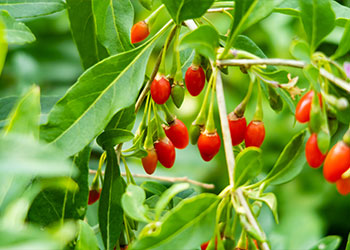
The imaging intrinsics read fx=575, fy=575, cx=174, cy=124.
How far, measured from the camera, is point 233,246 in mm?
888

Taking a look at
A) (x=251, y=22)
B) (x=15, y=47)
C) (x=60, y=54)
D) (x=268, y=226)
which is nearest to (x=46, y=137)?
(x=251, y=22)

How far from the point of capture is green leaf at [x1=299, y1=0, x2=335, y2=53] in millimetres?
869

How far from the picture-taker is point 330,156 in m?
0.86

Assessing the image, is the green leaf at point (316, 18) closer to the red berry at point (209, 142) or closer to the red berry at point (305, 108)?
the red berry at point (305, 108)

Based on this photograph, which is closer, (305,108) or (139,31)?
(305,108)

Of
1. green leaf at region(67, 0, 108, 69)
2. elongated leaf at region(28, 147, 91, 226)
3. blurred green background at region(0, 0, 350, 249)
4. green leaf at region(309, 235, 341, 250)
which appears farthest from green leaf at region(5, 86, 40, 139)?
blurred green background at region(0, 0, 350, 249)

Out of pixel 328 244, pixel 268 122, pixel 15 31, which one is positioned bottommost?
pixel 268 122

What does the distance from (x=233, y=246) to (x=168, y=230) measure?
0.48ft

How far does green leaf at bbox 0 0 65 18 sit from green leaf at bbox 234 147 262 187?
478 millimetres

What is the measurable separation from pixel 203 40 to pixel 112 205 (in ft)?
1.18

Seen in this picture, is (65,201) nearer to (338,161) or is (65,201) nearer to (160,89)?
(160,89)

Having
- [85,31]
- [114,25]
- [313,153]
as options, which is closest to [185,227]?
[313,153]

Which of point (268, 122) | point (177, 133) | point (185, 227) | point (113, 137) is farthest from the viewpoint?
point (268, 122)

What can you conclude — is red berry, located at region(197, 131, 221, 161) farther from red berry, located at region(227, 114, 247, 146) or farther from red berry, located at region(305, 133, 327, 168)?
red berry, located at region(305, 133, 327, 168)
